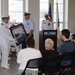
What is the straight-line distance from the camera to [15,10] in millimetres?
10328

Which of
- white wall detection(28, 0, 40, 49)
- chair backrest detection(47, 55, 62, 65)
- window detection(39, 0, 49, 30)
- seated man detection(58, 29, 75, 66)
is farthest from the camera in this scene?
window detection(39, 0, 49, 30)

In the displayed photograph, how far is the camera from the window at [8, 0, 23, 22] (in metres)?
10.1

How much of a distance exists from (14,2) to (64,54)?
639 cm

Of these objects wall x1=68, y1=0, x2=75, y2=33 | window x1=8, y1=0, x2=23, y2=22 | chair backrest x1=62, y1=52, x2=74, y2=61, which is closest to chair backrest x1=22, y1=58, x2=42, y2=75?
chair backrest x1=62, y1=52, x2=74, y2=61

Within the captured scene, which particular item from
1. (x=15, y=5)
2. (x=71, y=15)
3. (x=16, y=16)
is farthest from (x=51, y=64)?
(x=71, y=15)

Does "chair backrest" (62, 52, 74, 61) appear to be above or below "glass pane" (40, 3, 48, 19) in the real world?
below

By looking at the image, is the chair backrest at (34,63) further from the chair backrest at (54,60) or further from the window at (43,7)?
the window at (43,7)

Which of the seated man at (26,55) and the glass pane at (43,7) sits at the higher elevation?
the glass pane at (43,7)

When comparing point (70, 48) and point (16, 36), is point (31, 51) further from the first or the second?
point (16, 36)

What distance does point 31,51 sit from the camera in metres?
3.89

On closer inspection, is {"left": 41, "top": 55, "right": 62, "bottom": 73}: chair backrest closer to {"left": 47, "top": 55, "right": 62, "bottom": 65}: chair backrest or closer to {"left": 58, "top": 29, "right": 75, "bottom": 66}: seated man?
{"left": 47, "top": 55, "right": 62, "bottom": 65}: chair backrest

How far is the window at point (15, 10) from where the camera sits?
1015 cm

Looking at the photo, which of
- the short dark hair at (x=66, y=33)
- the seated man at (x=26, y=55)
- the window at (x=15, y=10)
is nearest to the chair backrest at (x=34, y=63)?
the seated man at (x=26, y=55)

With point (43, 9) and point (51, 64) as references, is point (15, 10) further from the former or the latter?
point (51, 64)
